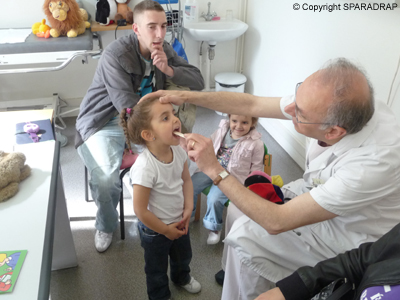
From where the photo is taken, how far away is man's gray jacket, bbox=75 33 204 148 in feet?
6.06

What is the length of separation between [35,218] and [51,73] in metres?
2.58

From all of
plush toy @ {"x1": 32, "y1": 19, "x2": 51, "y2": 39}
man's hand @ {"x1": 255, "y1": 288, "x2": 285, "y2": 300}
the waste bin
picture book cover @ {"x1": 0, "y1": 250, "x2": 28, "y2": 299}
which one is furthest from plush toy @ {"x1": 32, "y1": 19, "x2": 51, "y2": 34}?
man's hand @ {"x1": 255, "y1": 288, "x2": 285, "y2": 300}

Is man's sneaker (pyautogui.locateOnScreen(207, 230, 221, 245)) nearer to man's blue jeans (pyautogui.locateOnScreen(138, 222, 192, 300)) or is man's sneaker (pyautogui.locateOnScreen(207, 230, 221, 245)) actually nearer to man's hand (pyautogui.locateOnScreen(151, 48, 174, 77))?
man's blue jeans (pyautogui.locateOnScreen(138, 222, 192, 300))

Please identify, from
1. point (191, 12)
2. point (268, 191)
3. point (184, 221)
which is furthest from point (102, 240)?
point (191, 12)

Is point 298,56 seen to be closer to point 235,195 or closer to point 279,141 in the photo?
point 279,141

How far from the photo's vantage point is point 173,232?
1.43m

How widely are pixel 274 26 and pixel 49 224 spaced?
8.56ft

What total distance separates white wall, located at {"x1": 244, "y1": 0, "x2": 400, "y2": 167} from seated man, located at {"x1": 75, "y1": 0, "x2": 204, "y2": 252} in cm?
108

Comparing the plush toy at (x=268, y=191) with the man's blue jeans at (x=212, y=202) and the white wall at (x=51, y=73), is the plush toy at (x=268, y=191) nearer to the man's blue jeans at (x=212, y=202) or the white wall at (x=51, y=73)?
the man's blue jeans at (x=212, y=202)

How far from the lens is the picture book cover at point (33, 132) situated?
1547 mm

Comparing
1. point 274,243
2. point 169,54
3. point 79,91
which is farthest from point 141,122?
point 79,91

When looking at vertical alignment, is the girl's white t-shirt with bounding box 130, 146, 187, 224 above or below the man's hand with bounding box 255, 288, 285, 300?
above

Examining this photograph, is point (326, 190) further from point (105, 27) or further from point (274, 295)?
point (105, 27)

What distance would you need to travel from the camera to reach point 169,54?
81.8 inches
